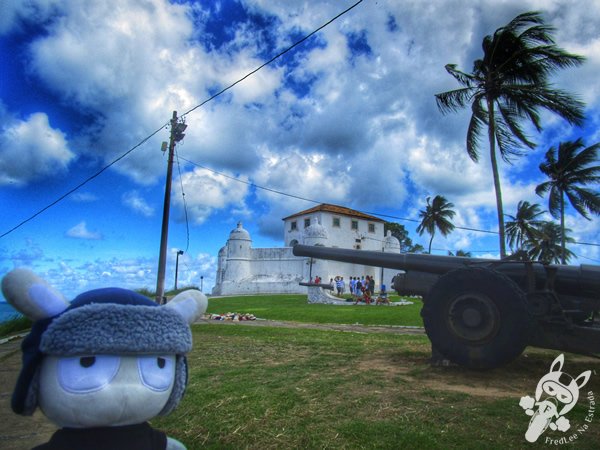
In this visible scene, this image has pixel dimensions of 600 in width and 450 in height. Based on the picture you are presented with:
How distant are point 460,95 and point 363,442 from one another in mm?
17133

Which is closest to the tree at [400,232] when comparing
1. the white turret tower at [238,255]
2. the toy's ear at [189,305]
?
the white turret tower at [238,255]

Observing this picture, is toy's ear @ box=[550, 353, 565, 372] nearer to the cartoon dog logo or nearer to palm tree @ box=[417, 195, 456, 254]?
the cartoon dog logo

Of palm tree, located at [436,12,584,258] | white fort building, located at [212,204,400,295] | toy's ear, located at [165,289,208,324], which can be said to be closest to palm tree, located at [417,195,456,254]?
white fort building, located at [212,204,400,295]

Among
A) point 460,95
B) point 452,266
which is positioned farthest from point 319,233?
point 452,266

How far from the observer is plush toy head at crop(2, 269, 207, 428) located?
1.77 meters

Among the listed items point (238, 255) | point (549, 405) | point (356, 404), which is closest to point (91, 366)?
point (356, 404)

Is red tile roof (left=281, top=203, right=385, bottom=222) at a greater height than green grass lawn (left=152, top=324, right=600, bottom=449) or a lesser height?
greater

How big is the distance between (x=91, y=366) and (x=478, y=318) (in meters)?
4.09

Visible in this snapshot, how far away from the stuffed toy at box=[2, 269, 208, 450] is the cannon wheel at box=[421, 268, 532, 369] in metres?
3.75

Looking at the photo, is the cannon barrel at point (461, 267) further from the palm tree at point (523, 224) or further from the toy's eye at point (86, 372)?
the palm tree at point (523, 224)

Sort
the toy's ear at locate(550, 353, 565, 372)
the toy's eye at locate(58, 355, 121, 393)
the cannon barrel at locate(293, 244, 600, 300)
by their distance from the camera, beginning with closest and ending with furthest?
1. the toy's eye at locate(58, 355, 121, 393)
2. the toy's ear at locate(550, 353, 565, 372)
3. the cannon barrel at locate(293, 244, 600, 300)

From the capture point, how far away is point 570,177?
26.8 m

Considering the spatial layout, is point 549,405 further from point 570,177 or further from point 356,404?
point 570,177

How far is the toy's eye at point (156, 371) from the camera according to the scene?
1.89 m
